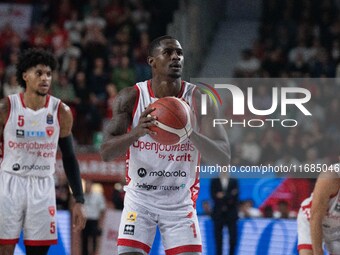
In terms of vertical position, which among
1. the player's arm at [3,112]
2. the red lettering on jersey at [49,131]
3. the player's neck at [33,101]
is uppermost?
the player's neck at [33,101]

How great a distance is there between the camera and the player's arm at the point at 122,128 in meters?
5.28

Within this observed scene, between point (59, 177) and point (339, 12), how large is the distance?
6.41m

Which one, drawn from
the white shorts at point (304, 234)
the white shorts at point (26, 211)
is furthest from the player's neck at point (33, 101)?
the white shorts at point (304, 234)

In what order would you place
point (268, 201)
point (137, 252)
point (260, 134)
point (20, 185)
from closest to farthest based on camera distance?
point (137, 252), point (20, 185), point (268, 201), point (260, 134)

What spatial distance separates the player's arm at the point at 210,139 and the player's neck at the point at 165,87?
15 centimetres

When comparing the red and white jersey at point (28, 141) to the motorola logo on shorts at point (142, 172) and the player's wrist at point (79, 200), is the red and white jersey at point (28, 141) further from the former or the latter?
the motorola logo on shorts at point (142, 172)

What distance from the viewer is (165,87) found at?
19.1 ft

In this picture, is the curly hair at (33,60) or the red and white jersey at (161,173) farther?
the curly hair at (33,60)

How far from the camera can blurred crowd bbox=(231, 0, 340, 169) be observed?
11117mm

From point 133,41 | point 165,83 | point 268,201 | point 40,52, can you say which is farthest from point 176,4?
point 165,83

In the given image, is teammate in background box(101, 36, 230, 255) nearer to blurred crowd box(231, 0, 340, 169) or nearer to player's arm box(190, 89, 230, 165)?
player's arm box(190, 89, 230, 165)

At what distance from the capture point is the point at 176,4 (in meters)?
15.6

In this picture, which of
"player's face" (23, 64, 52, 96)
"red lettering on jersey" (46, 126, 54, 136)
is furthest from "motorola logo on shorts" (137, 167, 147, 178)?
"player's face" (23, 64, 52, 96)

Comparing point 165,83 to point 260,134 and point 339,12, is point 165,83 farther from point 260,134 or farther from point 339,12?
point 339,12
